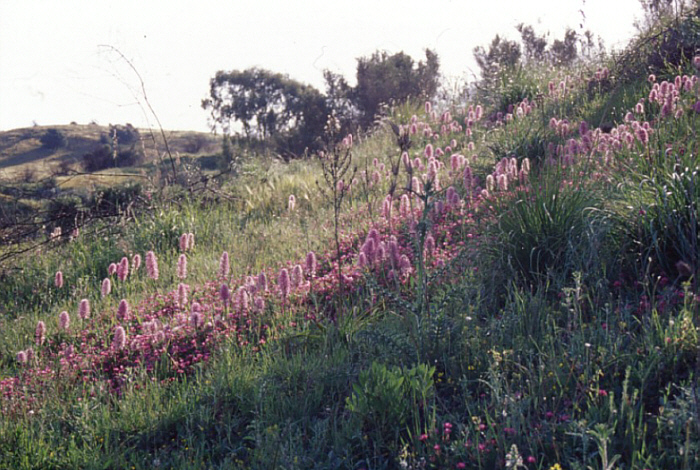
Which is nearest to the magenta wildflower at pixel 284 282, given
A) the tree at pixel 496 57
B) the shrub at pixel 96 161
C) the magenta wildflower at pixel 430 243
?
the magenta wildflower at pixel 430 243

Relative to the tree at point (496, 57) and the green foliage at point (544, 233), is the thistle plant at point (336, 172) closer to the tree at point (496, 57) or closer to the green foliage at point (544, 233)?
the green foliage at point (544, 233)

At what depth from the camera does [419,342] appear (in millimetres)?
3352

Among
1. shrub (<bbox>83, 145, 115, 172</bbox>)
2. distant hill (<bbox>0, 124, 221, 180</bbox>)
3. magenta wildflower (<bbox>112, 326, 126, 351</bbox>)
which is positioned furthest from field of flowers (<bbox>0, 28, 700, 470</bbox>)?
distant hill (<bbox>0, 124, 221, 180</bbox>)

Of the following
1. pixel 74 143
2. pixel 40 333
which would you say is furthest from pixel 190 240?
pixel 74 143

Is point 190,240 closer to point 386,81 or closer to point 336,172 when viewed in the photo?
point 336,172

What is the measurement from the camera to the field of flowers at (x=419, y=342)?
8.74 feet

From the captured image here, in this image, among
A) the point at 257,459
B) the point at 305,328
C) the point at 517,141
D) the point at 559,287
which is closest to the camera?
the point at 257,459

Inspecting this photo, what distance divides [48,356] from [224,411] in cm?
219

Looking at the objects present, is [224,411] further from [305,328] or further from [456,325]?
[456,325]

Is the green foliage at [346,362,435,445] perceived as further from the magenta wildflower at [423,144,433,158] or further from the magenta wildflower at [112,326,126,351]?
the magenta wildflower at [423,144,433,158]

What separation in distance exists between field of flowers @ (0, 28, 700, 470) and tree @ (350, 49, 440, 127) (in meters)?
17.4

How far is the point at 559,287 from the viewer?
378 cm

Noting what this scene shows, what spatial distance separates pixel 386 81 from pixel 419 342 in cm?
2121

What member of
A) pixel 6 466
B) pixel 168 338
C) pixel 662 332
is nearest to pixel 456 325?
pixel 662 332
